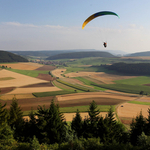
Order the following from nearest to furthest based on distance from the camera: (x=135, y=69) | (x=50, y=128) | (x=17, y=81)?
1. (x=50, y=128)
2. (x=17, y=81)
3. (x=135, y=69)

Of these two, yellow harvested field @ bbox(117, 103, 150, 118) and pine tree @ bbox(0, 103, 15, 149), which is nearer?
pine tree @ bbox(0, 103, 15, 149)

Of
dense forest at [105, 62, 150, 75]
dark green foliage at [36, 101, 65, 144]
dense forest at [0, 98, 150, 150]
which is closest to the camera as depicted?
dense forest at [0, 98, 150, 150]

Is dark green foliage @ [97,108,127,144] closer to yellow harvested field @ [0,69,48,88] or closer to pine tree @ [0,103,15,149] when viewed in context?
pine tree @ [0,103,15,149]

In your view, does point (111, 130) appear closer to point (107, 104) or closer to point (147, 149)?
point (147, 149)

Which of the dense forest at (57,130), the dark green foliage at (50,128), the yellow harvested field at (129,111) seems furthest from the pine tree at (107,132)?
the yellow harvested field at (129,111)

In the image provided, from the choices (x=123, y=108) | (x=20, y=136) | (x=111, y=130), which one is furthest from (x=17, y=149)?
(x=123, y=108)

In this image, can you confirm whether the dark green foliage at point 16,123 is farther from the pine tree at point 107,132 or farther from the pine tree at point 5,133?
the pine tree at point 107,132

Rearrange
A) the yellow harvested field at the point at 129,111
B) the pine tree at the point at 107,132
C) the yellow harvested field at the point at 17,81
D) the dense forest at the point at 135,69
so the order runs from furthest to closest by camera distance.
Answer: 1. the dense forest at the point at 135,69
2. the yellow harvested field at the point at 17,81
3. the yellow harvested field at the point at 129,111
4. the pine tree at the point at 107,132

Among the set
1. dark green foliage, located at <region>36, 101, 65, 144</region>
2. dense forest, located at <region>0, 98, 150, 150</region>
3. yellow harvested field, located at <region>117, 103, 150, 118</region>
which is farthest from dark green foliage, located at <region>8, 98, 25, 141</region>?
yellow harvested field, located at <region>117, 103, 150, 118</region>

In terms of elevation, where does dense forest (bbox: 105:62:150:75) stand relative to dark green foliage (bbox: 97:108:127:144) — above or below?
above

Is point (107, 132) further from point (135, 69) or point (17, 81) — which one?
point (135, 69)

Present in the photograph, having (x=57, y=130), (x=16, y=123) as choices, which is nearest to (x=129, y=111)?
(x=57, y=130)
